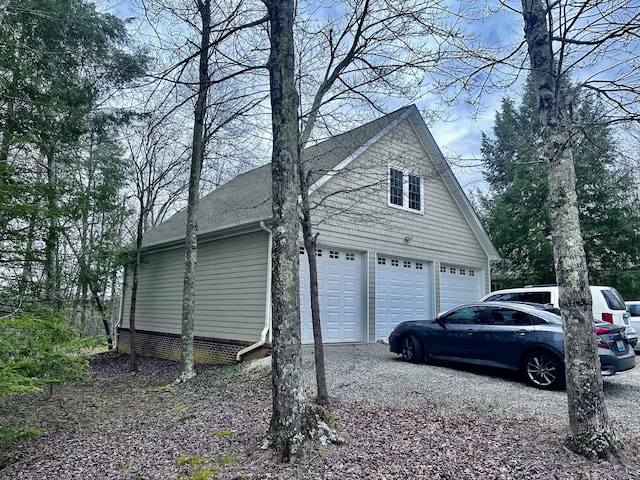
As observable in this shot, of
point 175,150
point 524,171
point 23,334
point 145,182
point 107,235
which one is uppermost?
point 524,171

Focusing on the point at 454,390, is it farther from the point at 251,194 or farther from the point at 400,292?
the point at 251,194

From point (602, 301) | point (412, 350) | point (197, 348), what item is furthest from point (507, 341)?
point (197, 348)

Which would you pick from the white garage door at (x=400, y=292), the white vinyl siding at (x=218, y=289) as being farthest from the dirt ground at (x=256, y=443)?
the white garage door at (x=400, y=292)

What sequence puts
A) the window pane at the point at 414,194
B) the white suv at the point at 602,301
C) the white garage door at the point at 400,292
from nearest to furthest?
the white suv at the point at 602,301
the white garage door at the point at 400,292
the window pane at the point at 414,194

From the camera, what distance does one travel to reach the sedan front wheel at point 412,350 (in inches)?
321

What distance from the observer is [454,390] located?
20.5 feet

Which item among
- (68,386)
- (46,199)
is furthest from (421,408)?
(68,386)

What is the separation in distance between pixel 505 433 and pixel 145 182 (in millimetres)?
9802

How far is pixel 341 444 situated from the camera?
401 centimetres

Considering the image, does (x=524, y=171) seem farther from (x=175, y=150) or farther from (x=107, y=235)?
(x=107, y=235)

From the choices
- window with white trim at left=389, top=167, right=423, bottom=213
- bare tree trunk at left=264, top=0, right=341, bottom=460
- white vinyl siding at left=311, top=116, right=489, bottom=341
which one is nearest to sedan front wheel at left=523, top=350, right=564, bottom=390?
bare tree trunk at left=264, top=0, right=341, bottom=460

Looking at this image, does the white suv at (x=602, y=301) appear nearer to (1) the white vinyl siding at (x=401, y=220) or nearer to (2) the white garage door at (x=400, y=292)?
(2) the white garage door at (x=400, y=292)

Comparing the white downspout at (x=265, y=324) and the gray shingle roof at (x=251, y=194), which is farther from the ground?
the gray shingle roof at (x=251, y=194)

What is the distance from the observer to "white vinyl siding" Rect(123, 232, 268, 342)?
31.8 feet
